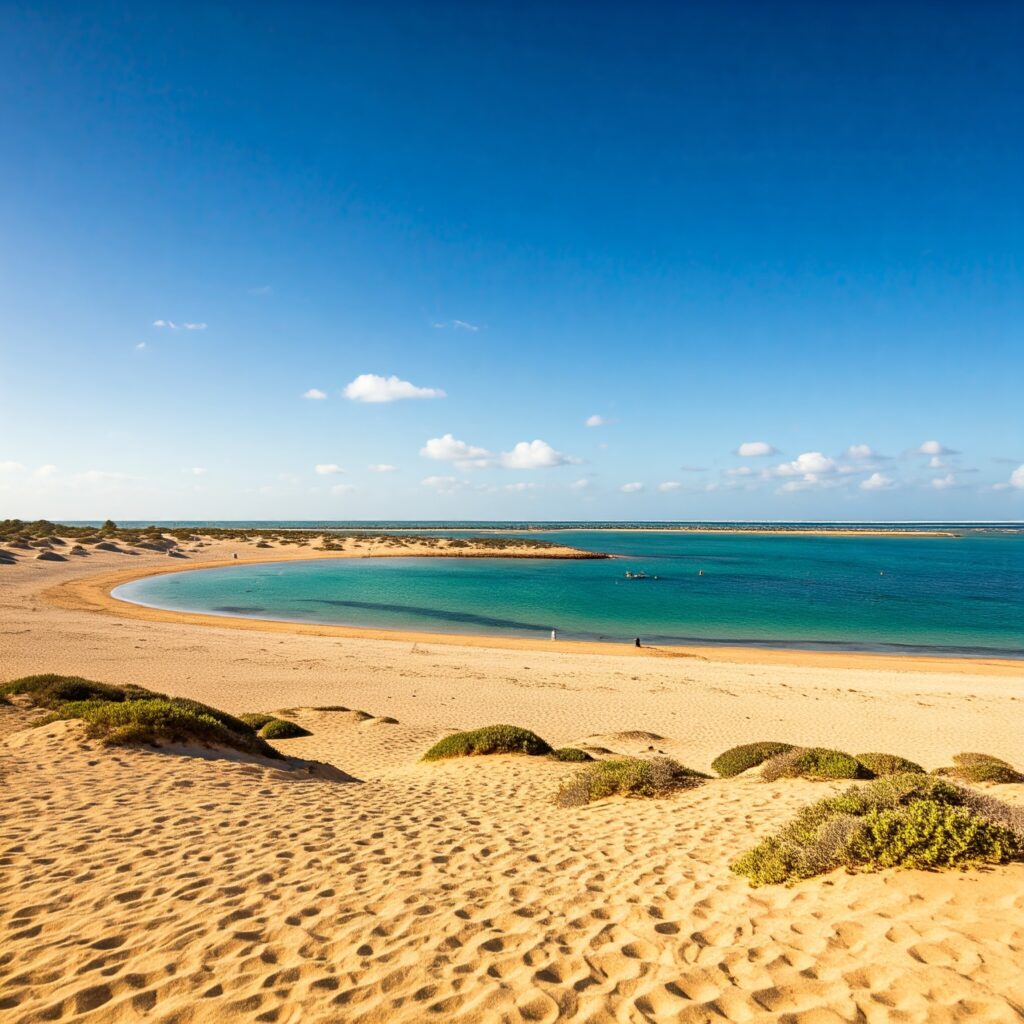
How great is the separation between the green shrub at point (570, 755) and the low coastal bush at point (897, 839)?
301 inches

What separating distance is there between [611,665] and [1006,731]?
15184 mm

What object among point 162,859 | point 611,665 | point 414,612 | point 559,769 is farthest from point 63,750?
point 414,612

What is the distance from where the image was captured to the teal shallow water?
131 feet

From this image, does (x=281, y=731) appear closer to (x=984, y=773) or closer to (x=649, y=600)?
(x=984, y=773)

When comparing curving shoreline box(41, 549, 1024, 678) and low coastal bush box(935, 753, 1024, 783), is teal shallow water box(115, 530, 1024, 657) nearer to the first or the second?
curving shoreline box(41, 549, 1024, 678)

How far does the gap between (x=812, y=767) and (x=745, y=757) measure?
1969 mm

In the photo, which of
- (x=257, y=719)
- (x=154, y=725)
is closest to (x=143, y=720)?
(x=154, y=725)

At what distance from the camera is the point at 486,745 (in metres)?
15.3

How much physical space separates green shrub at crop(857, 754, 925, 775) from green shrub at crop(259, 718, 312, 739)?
50.6ft

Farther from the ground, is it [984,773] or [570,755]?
[984,773]

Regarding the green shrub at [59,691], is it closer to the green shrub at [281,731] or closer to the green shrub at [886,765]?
the green shrub at [281,731]

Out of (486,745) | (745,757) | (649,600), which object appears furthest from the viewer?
(649,600)

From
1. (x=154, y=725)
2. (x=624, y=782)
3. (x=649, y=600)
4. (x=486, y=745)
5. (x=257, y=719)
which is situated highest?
(x=154, y=725)

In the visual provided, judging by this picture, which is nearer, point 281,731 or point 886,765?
point 886,765
